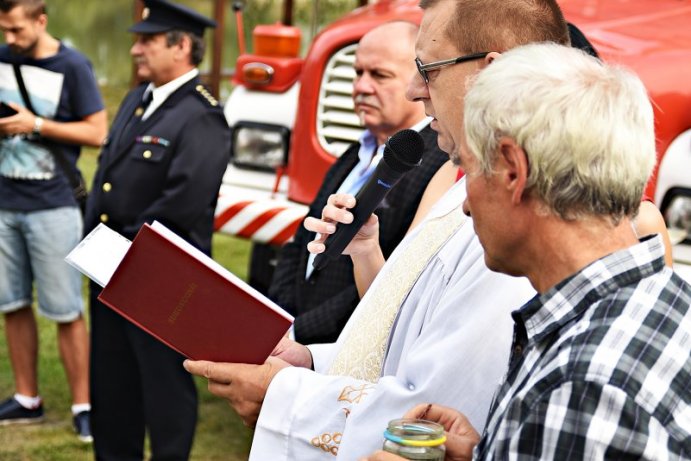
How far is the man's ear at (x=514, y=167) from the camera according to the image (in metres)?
1.52

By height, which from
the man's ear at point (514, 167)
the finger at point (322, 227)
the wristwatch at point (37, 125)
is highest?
the man's ear at point (514, 167)

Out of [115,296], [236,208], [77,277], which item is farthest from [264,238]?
[115,296]

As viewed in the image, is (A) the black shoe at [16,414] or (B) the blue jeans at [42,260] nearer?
(B) the blue jeans at [42,260]

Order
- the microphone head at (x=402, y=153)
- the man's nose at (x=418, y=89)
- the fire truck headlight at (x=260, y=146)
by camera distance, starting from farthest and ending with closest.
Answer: the fire truck headlight at (x=260, y=146)
the microphone head at (x=402, y=153)
the man's nose at (x=418, y=89)

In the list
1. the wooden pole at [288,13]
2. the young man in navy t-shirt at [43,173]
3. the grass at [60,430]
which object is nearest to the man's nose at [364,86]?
the young man in navy t-shirt at [43,173]

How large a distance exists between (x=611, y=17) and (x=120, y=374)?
98.5 inches

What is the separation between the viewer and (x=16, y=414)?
5.36 meters

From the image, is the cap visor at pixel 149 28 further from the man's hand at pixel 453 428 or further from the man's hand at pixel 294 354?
the man's hand at pixel 453 428

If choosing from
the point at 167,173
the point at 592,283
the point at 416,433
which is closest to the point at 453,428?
the point at 416,433

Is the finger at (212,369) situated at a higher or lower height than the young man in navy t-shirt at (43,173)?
higher

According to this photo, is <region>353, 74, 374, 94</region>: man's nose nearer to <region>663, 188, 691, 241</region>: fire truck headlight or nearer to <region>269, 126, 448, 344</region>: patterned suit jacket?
<region>269, 126, 448, 344</region>: patterned suit jacket

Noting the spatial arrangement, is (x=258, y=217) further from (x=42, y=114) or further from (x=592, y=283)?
(x=592, y=283)

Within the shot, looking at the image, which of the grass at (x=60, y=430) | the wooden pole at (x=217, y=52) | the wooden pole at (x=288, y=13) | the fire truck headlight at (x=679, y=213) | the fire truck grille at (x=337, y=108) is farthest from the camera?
the wooden pole at (x=217, y=52)

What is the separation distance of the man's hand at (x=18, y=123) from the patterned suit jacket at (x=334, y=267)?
5.91ft
